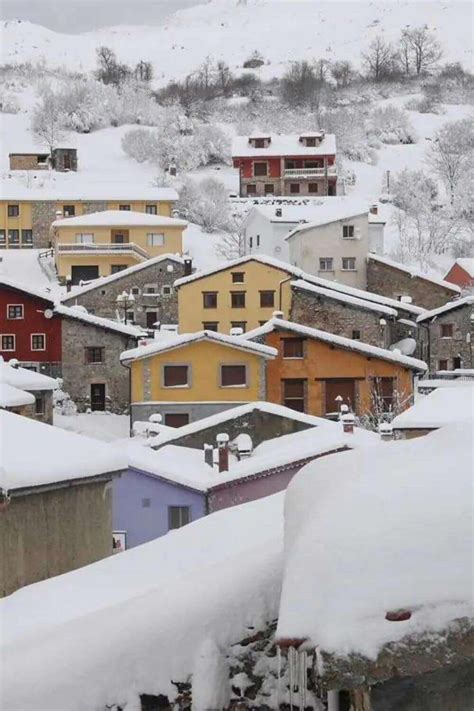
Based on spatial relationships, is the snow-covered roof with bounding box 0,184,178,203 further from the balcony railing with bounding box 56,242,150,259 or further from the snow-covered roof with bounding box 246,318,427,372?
the snow-covered roof with bounding box 246,318,427,372

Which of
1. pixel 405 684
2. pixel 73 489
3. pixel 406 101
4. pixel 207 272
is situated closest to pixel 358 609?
pixel 405 684

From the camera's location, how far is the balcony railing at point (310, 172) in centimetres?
7150

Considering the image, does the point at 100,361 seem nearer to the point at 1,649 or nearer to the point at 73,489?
the point at 73,489

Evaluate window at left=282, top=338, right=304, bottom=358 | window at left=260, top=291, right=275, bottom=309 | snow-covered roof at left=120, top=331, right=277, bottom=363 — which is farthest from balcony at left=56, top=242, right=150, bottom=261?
snow-covered roof at left=120, top=331, right=277, bottom=363

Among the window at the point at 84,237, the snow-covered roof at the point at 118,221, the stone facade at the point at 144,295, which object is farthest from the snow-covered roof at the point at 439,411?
the window at the point at 84,237

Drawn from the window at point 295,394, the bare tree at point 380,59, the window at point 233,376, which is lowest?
the window at point 295,394

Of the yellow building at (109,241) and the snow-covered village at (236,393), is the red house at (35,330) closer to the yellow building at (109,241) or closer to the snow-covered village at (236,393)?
the snow-covered village at (236,393)

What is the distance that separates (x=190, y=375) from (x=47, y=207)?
2848cm

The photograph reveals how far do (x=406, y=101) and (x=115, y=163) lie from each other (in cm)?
3934

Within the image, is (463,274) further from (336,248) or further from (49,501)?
(49,501)

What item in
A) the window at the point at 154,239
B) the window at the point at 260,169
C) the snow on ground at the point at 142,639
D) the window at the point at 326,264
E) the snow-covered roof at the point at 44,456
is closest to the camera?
the snow on ground at the point at 142,639

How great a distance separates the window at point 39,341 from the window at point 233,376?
6.39 meters

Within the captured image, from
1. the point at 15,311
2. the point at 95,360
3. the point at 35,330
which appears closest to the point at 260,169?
the point at 15,311

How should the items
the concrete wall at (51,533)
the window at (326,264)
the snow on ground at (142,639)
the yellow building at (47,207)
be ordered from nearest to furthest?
the snow on ground at (142,639) → the concrete wall at (51,533) → the window at (326,264) → the yellow building at (47,207)
